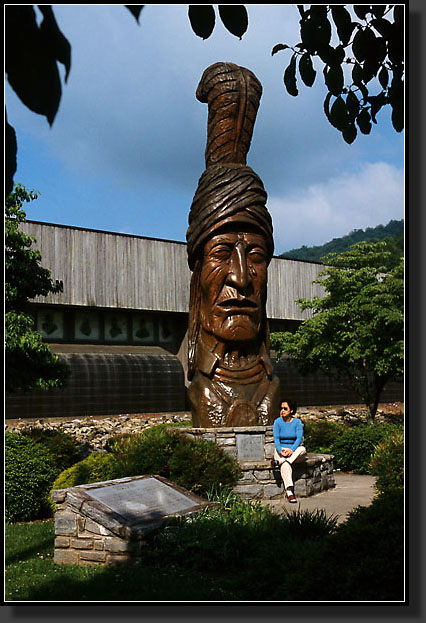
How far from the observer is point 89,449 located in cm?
1783

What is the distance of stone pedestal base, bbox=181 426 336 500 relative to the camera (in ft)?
38.5

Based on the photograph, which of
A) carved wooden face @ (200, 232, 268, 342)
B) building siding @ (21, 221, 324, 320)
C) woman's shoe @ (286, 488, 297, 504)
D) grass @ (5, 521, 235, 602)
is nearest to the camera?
grass @ (5, 521, 235, 602)

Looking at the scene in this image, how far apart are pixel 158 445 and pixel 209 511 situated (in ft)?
7.03

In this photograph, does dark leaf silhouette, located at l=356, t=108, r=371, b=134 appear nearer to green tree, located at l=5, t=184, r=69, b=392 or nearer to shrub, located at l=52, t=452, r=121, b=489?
shrub, located at l=52, t=452, r=121, b=489

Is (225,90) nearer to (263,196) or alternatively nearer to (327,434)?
(263,196)

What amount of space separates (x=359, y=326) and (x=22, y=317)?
1249 cm

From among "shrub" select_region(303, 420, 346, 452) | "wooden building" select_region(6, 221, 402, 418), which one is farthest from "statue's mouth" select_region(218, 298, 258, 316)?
"wooden building" select_region(6, 221, 402, 418)

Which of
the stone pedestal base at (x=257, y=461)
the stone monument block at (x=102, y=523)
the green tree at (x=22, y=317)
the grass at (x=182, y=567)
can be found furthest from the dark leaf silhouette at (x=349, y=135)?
the green tree at (x=22, y=317)

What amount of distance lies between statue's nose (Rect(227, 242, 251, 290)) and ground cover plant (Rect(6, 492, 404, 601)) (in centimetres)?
452

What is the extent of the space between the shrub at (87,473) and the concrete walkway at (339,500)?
8.94 feet

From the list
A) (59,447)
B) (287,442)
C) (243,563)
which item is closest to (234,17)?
(243,563)

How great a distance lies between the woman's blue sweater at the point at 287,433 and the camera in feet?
38.0

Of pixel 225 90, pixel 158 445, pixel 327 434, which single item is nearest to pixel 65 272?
pixel 327 434

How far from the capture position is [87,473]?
11.7 m
